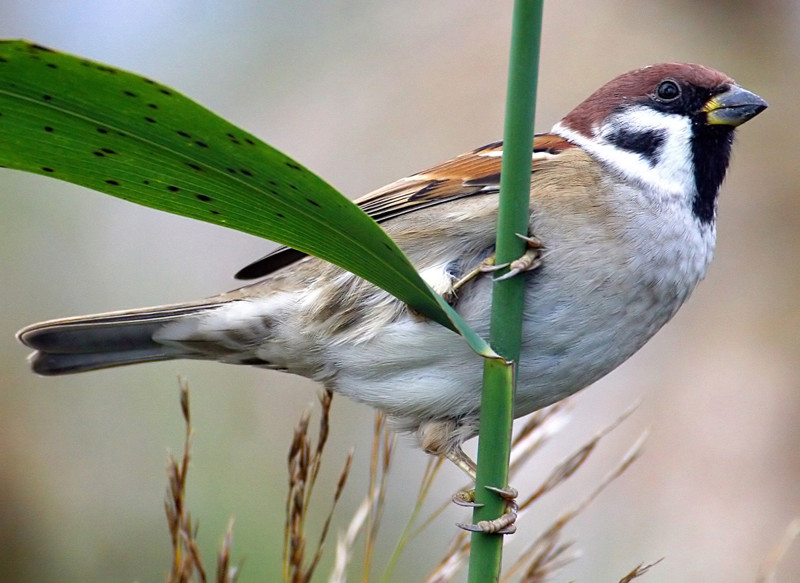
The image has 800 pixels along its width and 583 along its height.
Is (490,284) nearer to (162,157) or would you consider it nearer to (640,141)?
(640,141)

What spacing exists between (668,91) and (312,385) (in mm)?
2057

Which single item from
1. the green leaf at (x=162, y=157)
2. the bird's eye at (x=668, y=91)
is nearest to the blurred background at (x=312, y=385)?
the bird's eye at (x=668, y=91)

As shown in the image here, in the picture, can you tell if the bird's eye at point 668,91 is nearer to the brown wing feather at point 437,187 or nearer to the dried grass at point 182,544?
the brown wing feather at point 437,187

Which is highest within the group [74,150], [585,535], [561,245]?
[74,150]

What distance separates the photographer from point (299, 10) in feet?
14.5

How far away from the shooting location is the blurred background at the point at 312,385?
10.6ft

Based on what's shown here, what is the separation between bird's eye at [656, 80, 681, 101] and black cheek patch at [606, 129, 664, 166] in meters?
0.08

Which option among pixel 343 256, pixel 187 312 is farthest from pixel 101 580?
pixel 343 256

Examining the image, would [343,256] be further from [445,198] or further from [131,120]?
[445,198]

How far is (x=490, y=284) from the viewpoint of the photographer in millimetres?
1761

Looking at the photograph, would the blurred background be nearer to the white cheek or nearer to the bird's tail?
the bird's tail

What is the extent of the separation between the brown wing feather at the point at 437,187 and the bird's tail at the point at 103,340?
0.68ft

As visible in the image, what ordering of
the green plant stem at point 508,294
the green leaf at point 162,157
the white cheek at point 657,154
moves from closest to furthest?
the green leaf at point 162,157 < the green plant stem at point 508,294 < the white cheek at point 657,154

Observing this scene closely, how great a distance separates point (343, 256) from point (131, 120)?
0.96ft
